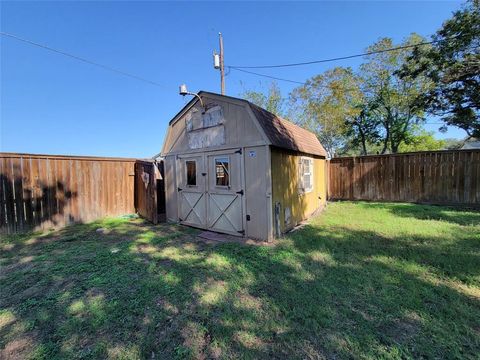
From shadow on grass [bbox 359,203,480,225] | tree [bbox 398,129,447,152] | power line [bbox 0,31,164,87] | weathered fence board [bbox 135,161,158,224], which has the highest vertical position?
power line [bbox 0,31,164,87]

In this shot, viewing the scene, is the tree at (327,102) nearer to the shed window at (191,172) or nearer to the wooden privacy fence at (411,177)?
the wooden privacy fence at (411,177)

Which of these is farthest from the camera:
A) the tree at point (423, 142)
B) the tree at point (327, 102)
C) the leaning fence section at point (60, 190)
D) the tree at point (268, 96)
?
the tree at point (423, 142)

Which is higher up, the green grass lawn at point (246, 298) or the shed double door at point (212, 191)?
the shed double door at point (212, 191)

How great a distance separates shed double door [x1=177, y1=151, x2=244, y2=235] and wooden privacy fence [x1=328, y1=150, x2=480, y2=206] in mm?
7358

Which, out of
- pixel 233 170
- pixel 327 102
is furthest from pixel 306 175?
pixel 327 102

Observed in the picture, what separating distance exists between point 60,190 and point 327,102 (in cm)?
1864

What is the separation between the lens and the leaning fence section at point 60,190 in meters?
5.89

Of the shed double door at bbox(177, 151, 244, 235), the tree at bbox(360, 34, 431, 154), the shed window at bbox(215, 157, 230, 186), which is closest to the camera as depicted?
the shed double door at bbox(177, 151, 244, 235)

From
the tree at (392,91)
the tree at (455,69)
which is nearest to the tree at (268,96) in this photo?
the tree at (392,91)

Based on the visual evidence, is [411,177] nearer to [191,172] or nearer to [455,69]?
[455,69]

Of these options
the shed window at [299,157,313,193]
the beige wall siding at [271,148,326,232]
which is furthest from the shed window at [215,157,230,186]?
the shed window at [299,157,313,193]

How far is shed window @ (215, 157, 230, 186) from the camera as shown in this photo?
5.49 meters

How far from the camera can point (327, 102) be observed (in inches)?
731

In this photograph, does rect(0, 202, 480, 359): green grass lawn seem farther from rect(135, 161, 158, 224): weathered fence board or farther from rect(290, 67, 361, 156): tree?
rect(290, 67, 361, 156): tree
